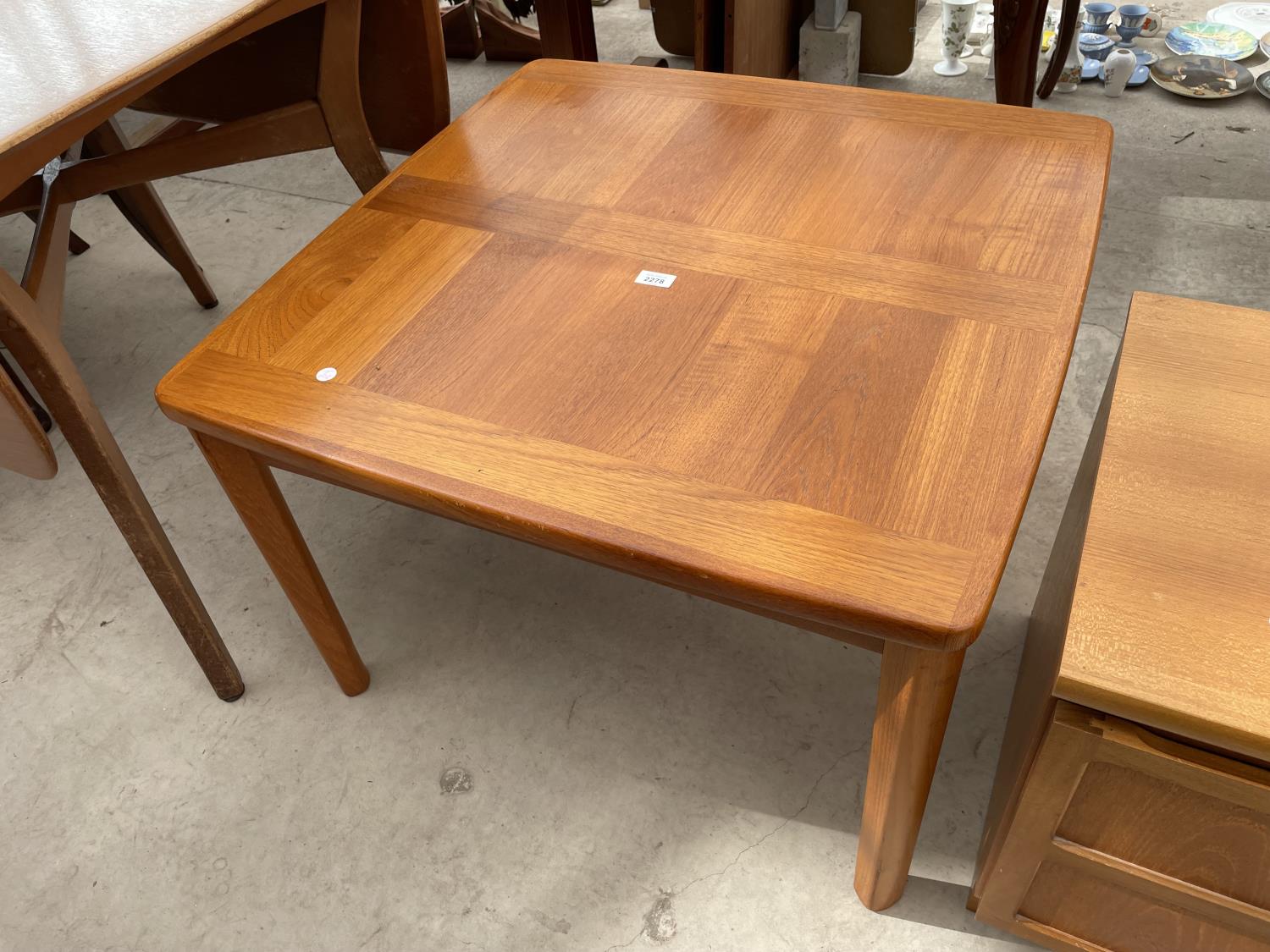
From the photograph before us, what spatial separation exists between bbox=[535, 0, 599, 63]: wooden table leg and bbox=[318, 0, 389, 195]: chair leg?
2.17 feet

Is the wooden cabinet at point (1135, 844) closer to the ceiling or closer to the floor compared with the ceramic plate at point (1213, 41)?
Result: closer to the ceiling

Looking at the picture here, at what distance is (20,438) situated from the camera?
923 millimetres

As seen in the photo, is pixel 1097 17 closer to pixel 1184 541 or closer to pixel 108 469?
pixel 1184 541

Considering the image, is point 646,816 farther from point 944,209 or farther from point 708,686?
point 944,209

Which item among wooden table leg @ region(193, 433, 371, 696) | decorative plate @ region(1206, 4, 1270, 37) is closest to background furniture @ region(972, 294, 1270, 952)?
wooden table leg @ region(193, 433, 371, 696)

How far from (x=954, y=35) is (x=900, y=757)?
2.16m

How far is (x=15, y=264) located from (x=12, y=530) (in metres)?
0.88

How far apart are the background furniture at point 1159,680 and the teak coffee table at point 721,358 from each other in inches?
3.0

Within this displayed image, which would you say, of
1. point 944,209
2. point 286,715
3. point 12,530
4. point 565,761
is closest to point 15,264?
point 12,530

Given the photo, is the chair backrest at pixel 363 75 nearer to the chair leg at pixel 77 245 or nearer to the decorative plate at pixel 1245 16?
the chair leg at pixel 77 245

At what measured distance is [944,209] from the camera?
104cm

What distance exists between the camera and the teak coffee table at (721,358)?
29.1 inches

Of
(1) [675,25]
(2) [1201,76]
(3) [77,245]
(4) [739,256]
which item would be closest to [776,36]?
(1) [675,25]

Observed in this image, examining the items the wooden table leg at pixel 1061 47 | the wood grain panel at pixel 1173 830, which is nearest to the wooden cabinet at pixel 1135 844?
the wood grain panel at pixel 1173 830
